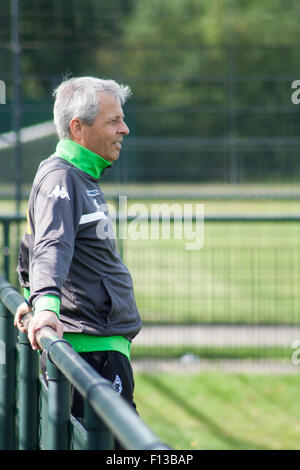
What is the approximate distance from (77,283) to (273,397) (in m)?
3.76

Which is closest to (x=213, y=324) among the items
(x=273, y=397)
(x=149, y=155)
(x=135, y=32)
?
(x=273, y=397)

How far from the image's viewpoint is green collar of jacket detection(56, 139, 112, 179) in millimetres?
2938

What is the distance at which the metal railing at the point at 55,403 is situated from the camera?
5.17 feet

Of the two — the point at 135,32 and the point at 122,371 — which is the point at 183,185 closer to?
the point at 135,32

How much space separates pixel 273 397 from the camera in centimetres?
634

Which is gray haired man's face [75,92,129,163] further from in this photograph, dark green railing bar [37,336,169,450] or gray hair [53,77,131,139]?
dark green railing bar [37,336,169,450]

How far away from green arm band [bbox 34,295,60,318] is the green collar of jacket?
0.57 meters

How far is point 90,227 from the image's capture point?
289 cm

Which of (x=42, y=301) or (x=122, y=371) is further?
(x=122, y=371)

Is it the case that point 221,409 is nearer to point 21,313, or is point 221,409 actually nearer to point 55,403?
point 21,313

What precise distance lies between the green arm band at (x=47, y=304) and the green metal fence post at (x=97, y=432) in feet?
2.17

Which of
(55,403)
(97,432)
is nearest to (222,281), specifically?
(55,403)

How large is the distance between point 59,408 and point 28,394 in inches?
24.3

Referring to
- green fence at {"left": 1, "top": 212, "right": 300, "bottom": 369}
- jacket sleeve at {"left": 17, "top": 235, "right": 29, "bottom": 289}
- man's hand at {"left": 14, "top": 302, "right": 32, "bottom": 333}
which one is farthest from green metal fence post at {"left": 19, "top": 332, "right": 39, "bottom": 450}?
green fence at {"left": 1, "top": 212, "right": 300, "bottom": 369}
